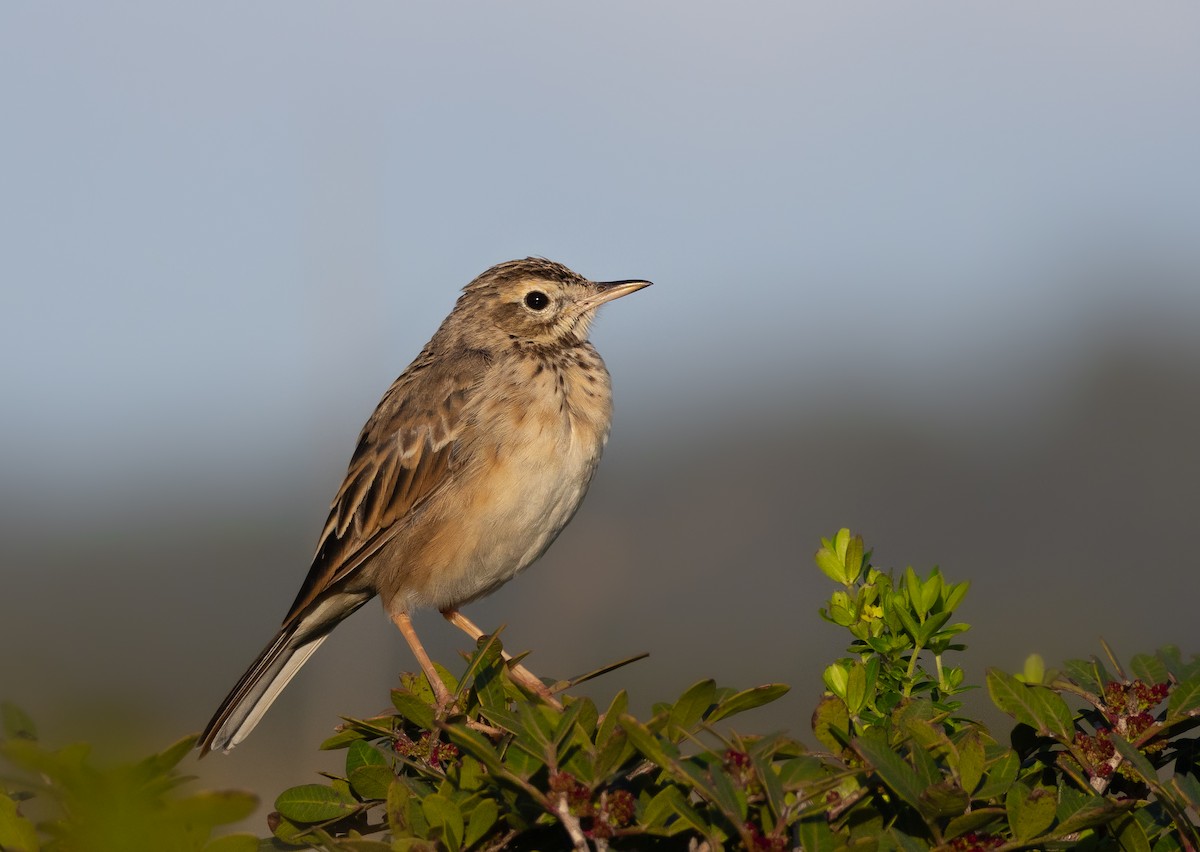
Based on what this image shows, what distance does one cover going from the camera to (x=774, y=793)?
2133 mm

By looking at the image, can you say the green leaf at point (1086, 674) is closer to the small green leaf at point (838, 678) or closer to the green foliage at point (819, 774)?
the green foliage at point (819, 774)

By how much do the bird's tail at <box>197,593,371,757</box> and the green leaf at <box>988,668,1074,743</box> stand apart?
3.60 m

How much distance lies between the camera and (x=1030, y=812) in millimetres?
2338

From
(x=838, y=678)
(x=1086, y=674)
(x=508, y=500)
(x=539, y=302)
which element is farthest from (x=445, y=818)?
(x=539, y=302)

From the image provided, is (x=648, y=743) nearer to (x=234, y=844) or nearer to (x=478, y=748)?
(x=478, y=748)

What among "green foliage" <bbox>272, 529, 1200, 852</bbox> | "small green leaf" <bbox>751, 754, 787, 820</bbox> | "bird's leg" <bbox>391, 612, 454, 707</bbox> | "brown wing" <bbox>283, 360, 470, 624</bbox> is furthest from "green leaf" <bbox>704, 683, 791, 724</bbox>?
"brown wing" <bbox>283, 360, 470, 624</bbox>

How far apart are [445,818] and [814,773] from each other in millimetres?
724

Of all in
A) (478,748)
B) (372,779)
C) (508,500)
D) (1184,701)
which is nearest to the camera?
(478,748)

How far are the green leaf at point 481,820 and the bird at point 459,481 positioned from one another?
3.44 meters

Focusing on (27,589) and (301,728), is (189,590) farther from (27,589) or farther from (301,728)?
(301,728)

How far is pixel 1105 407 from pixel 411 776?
41.1 meters

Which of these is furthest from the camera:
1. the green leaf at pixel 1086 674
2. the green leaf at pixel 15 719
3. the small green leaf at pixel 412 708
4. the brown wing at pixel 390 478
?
the brown wing at pixel 390 478

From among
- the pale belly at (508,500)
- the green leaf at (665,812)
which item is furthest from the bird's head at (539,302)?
the green leaf at (665,812)

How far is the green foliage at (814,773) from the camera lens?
7.32 feet
